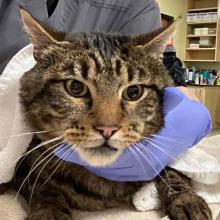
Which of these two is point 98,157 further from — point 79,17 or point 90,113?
point 79,17

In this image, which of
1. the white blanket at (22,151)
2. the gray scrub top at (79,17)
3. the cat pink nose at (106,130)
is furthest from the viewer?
the gray scrub top at (79,17)

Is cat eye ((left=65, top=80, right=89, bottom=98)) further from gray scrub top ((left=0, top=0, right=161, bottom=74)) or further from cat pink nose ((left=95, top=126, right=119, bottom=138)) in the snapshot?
gray scrub top ((left=0, top=0, right=161, bottom=74))

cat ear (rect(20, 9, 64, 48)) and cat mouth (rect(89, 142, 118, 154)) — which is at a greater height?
cat ear (rect(20, 9, 64, 48))

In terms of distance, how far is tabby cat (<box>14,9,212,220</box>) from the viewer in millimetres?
684

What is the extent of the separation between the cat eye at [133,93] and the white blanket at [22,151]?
18cm

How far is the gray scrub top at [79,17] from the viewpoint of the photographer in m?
0.96

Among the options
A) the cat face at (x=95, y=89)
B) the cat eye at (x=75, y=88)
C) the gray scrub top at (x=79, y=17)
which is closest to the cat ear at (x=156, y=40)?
the cat face at (x=95, y=89)

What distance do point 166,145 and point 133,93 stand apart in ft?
0.41

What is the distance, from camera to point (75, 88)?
725 mm

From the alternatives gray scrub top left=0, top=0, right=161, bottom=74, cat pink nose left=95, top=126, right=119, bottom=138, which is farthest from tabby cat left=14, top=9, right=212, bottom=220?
gray scrub top left=0, top=0, right=161, bottom=74

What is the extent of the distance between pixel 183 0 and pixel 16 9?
170 inches

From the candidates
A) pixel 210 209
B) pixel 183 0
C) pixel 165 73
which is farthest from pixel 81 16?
pixel 183 0

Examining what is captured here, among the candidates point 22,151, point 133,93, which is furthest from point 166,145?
point 22,151

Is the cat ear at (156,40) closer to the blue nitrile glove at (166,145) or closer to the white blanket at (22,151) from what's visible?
the blue nitrile glove at (166,145)
